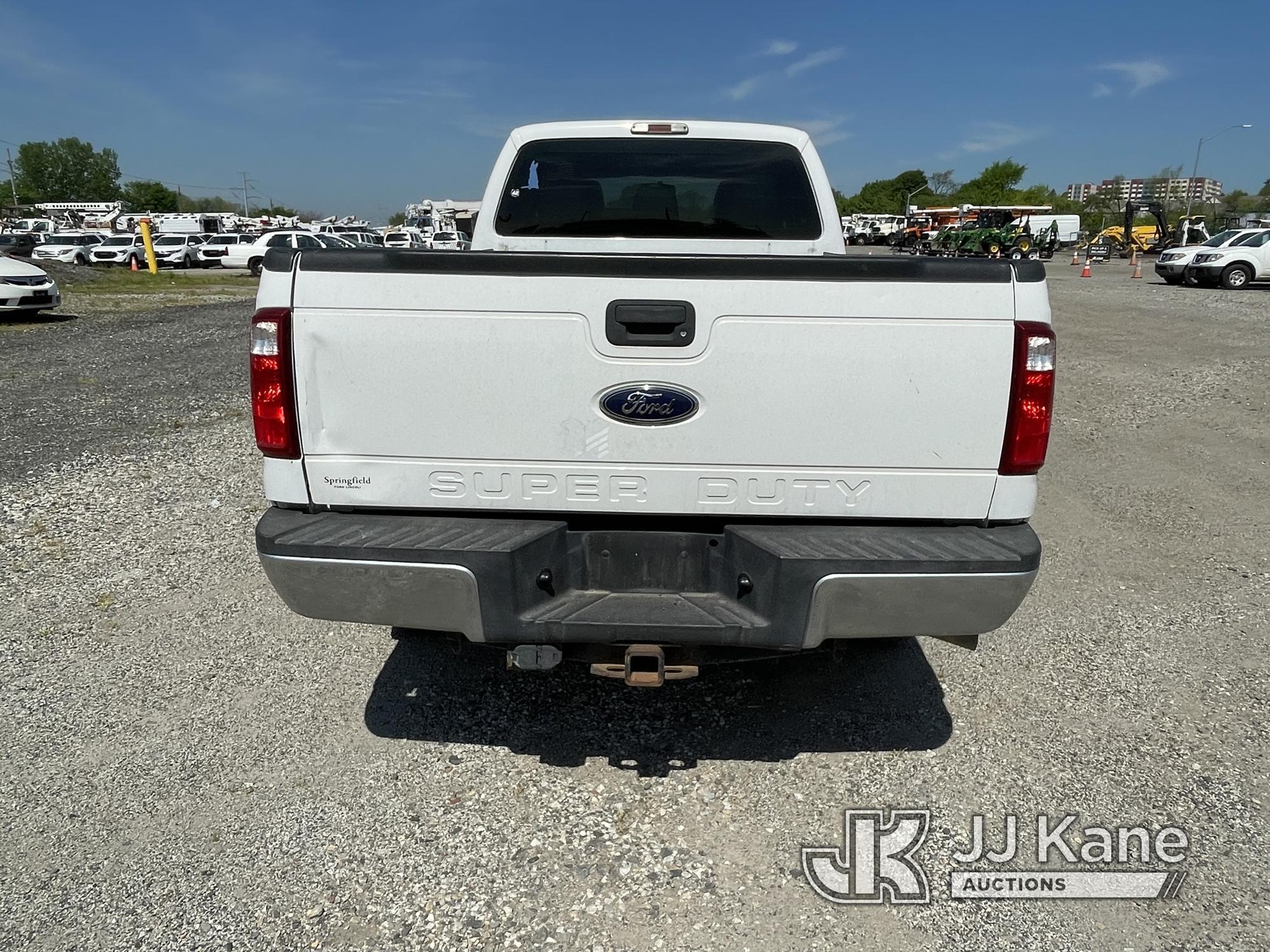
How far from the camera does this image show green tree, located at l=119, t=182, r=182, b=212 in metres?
134

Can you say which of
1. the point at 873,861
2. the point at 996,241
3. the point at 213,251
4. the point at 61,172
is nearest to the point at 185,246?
the point at 213,251

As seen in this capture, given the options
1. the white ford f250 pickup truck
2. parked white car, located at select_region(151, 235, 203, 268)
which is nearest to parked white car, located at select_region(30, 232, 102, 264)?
parked white car, located at select_region(151, 235, 203, 268)

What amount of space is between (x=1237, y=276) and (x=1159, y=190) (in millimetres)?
86651

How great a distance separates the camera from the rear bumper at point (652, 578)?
252 centimetres

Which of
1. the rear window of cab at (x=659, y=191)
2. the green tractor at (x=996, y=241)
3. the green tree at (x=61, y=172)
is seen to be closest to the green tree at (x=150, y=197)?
the green tree at (x=61, y=172)

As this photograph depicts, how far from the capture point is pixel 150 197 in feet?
441

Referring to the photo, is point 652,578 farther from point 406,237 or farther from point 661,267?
point 406,237

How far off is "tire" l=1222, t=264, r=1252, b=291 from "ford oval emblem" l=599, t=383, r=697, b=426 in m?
27.3

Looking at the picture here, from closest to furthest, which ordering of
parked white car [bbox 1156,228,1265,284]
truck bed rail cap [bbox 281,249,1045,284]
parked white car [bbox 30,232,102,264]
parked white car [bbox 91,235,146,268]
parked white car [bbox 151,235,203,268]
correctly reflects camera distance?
truck bed rail cap [bbox 281,249,1045,284] → parked white car [bbox 1156,228,1265,284] → parked white car [bbox 91,235,146,268] → parked white car [bbox 30,232,102,264] → parked white car [bbox 151,235,203,268]

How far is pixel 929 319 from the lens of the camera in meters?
2.46

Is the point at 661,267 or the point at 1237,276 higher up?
the point at 661,267

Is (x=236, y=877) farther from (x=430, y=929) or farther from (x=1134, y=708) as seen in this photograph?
(x=1134, y=708)

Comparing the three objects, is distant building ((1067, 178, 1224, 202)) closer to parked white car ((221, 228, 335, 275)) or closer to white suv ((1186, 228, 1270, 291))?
white suv ((1186, 228, 1270, 291))

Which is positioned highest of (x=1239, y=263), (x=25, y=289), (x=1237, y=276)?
(x=25, y=289)
